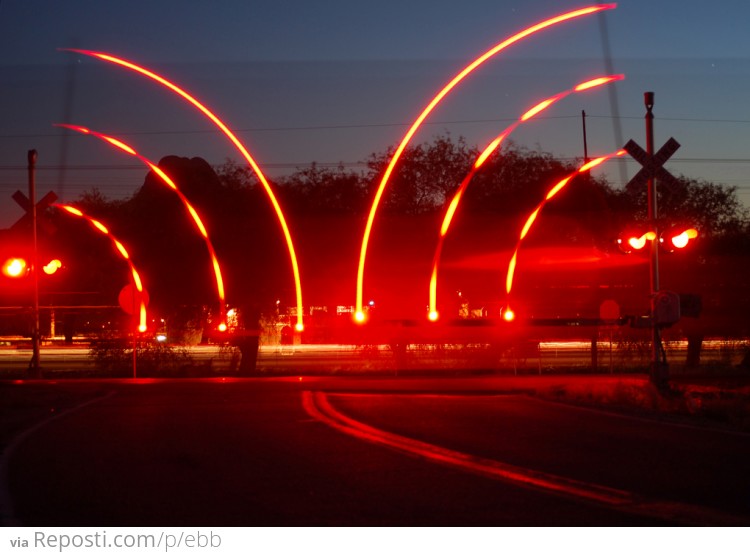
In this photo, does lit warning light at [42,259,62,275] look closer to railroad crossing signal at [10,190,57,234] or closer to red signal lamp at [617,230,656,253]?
railroad crossing signal at [10,190,57,234]

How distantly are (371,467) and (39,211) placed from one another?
17.5 m

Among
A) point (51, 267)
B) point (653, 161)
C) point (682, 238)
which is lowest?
point (51, 267)

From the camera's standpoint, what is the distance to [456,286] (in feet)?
130

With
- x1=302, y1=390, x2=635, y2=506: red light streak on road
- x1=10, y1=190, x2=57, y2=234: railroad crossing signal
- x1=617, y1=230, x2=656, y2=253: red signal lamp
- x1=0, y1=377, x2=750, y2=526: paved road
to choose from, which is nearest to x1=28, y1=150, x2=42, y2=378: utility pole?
x1=10, y1=190, x2=57, y2=234: railroad crossing signal

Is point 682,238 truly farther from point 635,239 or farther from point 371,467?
point 371,467

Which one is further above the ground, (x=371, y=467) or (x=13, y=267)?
(x=13, y=267)

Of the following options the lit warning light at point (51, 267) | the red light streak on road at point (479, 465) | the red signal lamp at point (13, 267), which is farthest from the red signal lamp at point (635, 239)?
the lit warning light at point (51, 267)

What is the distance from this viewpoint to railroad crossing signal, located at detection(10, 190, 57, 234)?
24266mm

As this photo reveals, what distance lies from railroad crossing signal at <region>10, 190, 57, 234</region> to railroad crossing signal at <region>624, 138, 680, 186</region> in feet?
44.4

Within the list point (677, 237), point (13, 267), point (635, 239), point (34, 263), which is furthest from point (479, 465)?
point (34, 263)

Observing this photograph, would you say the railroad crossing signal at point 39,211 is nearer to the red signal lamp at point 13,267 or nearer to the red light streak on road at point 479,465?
the red signal lamp at point 13,267

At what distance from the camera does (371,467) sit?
476 inches

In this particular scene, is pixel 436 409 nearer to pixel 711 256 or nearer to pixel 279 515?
pixel 279 515

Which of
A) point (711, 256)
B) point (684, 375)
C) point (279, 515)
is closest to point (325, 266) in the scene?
point (684, 375)
